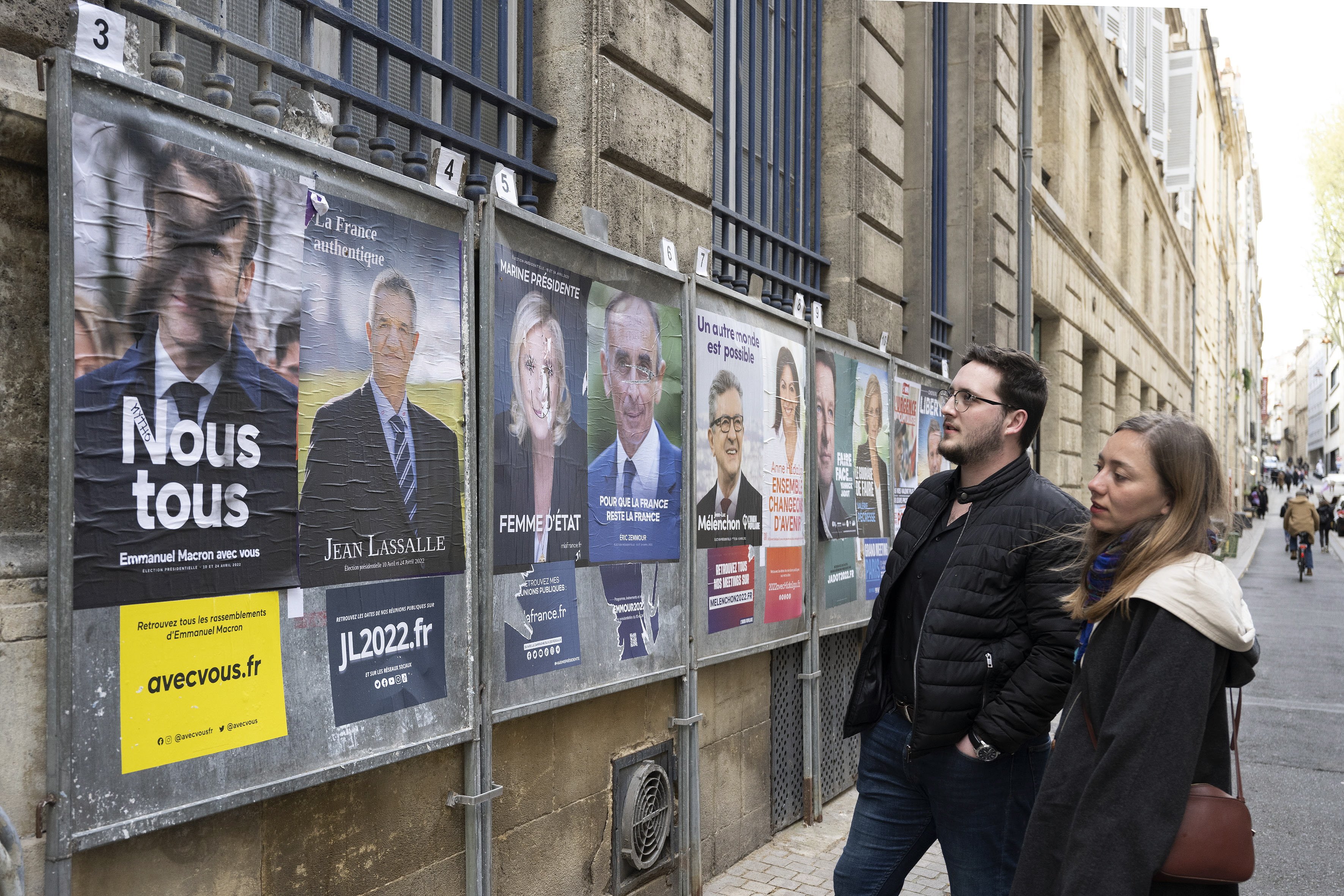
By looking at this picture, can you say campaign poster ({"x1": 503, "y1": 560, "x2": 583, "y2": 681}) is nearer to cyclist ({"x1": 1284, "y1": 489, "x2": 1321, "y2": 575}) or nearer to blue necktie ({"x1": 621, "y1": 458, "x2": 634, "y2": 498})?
blue necktie ({"x1": 621, "y1": 458, "x2": 634, "y2": 498})

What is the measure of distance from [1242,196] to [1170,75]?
44.5 m

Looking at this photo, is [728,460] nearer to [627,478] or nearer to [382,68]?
[627,478]

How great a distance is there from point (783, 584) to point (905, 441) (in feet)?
7.05

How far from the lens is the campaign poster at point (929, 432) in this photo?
7.60 metres

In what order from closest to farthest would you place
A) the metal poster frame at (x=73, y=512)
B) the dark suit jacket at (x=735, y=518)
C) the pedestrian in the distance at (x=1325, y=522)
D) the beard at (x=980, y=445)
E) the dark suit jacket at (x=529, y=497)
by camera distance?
the metal poster frame at (x=73, y=512), the beard at (x=980, y=445), the dark suit jacket at (x=529, y=497), the dark suit jacket at (x=735, y=518), the pedestrian in the distance at (x=1325, y=522)

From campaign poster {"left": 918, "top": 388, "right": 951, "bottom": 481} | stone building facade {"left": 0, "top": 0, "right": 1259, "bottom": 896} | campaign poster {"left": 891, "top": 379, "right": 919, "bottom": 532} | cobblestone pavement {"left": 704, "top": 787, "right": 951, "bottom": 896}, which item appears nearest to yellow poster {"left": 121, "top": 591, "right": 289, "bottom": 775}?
stone building facade {"left": 0, "top": 0, "right": 1259, "bottom": 896}

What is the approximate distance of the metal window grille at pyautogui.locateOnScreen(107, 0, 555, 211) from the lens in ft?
9.62

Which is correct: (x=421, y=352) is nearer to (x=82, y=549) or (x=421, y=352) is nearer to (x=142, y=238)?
(x=142, y=238)

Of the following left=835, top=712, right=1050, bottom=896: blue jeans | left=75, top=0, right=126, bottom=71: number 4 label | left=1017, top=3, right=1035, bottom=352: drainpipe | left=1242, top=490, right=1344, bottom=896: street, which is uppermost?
left=1017, top=3, right=1035, bottom=352: drainpipe

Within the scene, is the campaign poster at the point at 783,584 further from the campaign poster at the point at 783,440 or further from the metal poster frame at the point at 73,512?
the metal poster frame at the point at 73,512

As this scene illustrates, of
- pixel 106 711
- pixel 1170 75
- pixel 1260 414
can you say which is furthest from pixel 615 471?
pixel 1260 414

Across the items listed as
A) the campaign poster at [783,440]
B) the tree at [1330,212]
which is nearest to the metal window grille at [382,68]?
the campaign poster at [783,440]

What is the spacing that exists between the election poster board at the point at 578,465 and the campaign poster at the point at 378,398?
0.19 m

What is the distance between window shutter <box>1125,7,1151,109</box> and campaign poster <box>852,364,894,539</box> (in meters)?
14.4
